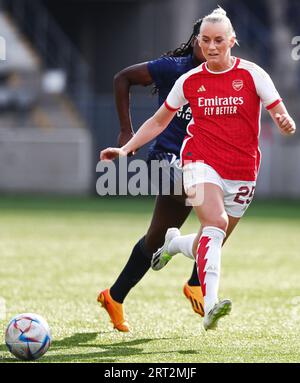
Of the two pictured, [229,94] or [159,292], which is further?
[159,292]

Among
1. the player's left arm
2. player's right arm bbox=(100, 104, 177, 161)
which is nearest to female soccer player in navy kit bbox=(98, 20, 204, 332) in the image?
player's right arm bbox=(100, 104, 177, 161)

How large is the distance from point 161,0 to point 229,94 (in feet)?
71.6

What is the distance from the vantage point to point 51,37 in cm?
2761

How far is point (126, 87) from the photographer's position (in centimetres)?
641

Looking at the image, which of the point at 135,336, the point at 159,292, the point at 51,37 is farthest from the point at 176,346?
the point at 51,37

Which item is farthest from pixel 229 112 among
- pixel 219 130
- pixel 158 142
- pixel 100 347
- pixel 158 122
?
pixel 100 347

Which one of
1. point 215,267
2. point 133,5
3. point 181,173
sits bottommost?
point 215,267

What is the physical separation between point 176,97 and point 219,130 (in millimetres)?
348

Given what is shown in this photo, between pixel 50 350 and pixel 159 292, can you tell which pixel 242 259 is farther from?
pixel 50 350

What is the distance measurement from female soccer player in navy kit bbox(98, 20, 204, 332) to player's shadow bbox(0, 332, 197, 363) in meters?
0.42

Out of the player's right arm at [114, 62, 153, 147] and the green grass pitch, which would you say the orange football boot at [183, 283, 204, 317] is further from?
the player's right arm at [114, 62, 153, 147]

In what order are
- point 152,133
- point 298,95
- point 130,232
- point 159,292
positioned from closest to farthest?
point 152,133 → point 159,292 → point 130,232 → point 298,95

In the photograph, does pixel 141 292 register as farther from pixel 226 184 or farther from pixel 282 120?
pixel 282 120

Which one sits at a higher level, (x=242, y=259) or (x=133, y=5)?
(x=133, y=5)
